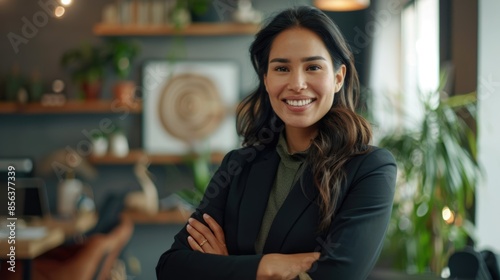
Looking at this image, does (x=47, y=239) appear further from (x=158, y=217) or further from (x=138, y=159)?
(x=138, y=159)

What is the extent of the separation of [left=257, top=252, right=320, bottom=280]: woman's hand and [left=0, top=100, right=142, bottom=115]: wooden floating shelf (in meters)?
4.41

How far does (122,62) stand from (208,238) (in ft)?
14.0

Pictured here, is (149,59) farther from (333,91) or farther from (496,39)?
(333,91)

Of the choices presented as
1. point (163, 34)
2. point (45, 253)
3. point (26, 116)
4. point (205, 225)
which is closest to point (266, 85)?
point (205, 225)

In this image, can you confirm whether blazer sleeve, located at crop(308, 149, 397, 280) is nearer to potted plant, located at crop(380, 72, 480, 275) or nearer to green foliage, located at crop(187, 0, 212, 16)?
potted plant, located at crop(380, 72, 480, 275)

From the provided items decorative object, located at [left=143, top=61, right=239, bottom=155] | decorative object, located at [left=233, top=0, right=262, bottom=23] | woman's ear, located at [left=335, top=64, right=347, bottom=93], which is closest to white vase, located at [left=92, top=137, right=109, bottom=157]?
decorative object, located at [left=143, top=61, right=239, bottom=155]

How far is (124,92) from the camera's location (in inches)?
234

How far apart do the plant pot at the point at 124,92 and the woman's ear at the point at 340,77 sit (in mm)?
4247

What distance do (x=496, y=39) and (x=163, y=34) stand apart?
3.23 metres

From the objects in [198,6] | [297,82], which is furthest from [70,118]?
[297,82]

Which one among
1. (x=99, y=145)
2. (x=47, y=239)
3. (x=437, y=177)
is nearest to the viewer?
(x=437, y=177)

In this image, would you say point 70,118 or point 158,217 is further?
point 70,118

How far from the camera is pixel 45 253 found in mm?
5125

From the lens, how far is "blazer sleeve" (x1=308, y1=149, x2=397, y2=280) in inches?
66.2
